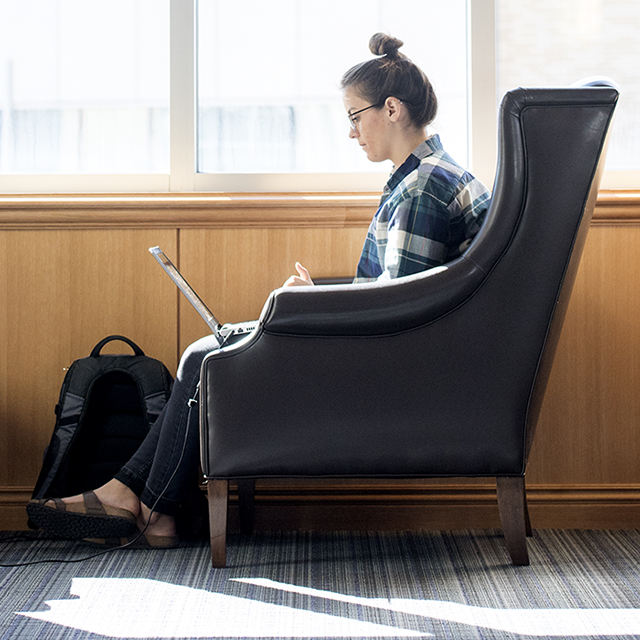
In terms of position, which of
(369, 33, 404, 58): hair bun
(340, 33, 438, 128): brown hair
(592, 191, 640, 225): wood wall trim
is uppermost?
(369, 33, 404, 58): hair bun

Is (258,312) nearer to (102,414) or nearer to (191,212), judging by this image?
(191,212)

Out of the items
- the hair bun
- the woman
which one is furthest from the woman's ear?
the hair bun

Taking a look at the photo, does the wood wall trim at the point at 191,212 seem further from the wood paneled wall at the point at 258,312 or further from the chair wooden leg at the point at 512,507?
the chair wooden leg at the point at 512,507

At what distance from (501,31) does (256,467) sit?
147 cm

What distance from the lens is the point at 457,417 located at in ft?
4.14

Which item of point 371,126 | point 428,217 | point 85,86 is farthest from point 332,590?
point 85,86

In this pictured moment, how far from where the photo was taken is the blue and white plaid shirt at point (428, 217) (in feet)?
4.10

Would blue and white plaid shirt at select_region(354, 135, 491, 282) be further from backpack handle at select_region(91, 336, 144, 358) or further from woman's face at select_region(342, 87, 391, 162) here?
backpack handle at select_region(91, 336, 144, 358)

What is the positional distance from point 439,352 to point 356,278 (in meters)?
0.30

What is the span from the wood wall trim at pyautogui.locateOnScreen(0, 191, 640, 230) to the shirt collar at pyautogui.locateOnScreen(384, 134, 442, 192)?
0.40 metres

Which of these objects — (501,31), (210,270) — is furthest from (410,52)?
(210,270)

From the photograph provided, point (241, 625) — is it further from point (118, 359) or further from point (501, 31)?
point (501, 31)

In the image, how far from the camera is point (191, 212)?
5.92 feet

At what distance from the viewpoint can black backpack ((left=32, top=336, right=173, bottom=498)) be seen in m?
1.64
